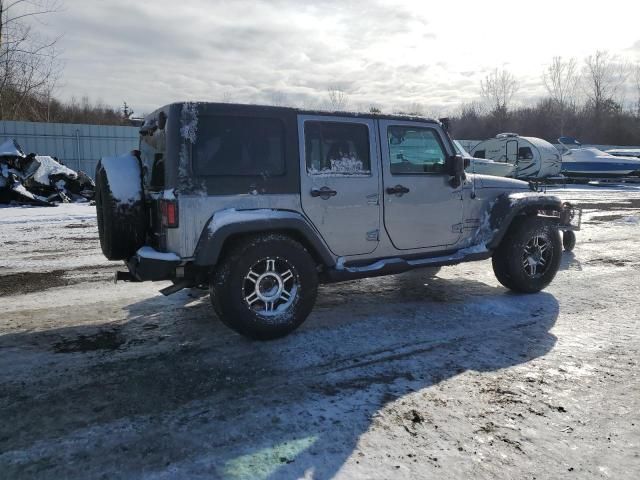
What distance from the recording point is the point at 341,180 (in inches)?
180

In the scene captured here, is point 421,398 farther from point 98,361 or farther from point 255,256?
point 98,361

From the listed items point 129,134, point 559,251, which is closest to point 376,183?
point 559,251

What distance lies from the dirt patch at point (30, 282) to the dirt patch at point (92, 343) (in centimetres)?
200

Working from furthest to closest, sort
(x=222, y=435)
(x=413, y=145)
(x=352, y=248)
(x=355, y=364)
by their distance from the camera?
(x=413, y=145) → (x=352, y=248) → (x=355, y=364) → (x=222, y=435)

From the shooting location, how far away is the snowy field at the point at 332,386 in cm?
254

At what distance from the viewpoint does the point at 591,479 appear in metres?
2.39

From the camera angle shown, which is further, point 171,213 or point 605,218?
point 605,218

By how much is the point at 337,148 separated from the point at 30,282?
435 centimetres

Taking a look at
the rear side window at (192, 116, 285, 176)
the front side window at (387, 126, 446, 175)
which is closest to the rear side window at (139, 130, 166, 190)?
the rear side window at (192, 116, 285, 176)

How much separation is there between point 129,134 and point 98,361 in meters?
18.9

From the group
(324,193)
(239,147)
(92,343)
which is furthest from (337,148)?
(92,343)

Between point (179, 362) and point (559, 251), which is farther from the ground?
point (559, 251)

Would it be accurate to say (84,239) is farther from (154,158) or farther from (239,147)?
(239,147)

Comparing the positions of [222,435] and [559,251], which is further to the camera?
[559,251]
